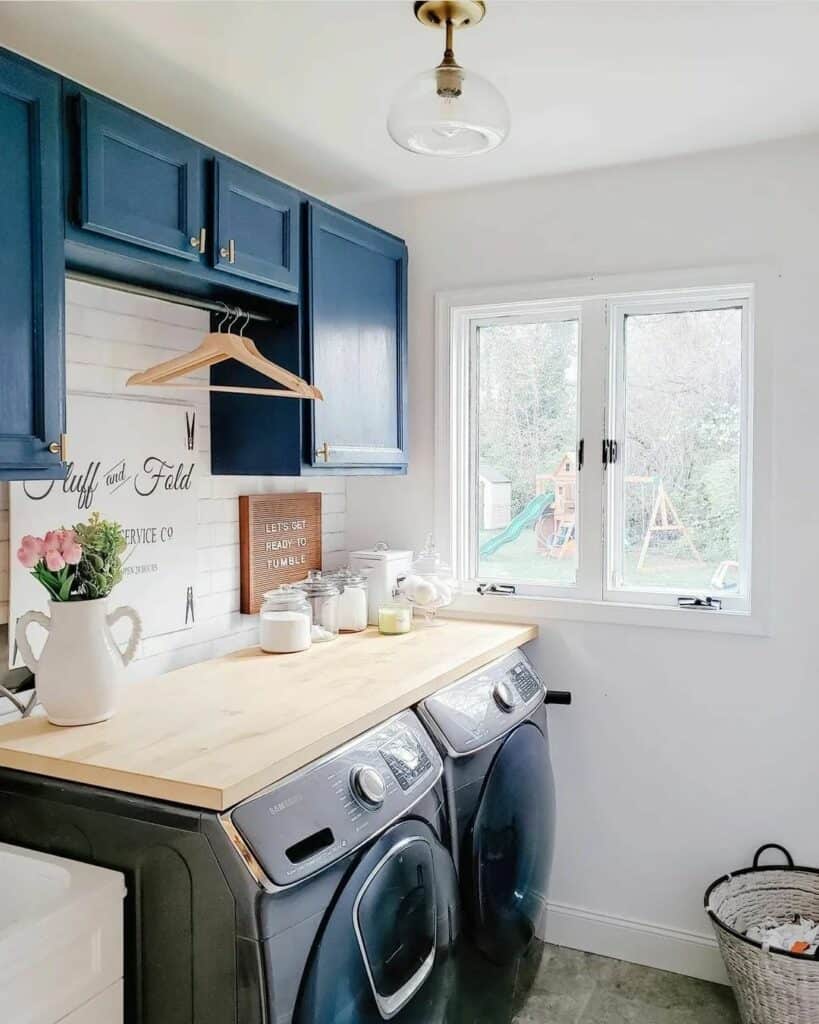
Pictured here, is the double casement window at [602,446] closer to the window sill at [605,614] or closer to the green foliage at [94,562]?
the window sill at [605,614]

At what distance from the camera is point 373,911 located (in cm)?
166

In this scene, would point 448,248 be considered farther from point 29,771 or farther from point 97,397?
point 29,771

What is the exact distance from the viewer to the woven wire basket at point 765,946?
2.18 m

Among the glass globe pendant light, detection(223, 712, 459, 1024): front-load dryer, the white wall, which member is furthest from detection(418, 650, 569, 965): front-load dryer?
the glass globe pendant light

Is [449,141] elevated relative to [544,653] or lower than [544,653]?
elevated

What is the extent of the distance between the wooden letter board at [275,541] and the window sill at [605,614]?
1.71 ft

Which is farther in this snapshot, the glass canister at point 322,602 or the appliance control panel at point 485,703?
the glass canister at point 322,602

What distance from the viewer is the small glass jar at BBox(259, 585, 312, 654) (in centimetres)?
252

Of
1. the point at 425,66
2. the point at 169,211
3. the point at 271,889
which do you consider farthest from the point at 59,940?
the point at 425,66

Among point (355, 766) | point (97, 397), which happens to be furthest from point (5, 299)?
point (355, 766)

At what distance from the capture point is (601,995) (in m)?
2.58

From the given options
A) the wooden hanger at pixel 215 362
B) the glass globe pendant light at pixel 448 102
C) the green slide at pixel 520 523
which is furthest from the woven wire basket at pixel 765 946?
the glass globe pendant light at pixel 448 102

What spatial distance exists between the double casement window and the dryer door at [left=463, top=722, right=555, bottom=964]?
63 cm

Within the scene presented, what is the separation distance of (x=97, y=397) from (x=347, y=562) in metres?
1.25
